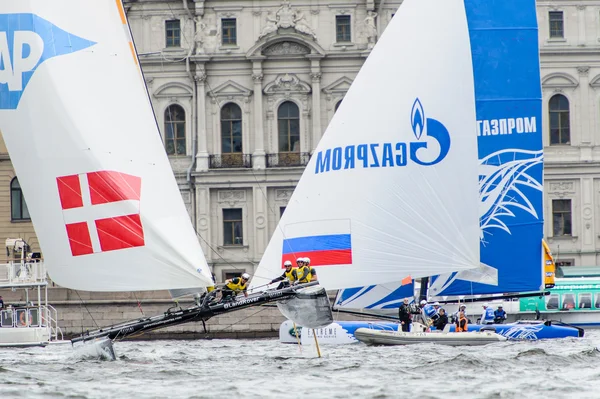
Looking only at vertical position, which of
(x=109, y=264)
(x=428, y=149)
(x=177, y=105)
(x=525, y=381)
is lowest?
(x=525, y=381)

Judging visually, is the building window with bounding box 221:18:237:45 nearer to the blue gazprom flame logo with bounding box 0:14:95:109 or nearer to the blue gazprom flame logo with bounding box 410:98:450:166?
the blue gazprom flame logo with bounding box 410:98:450:166

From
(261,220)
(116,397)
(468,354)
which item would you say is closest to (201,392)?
(116,397)

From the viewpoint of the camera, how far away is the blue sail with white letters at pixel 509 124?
103 ft

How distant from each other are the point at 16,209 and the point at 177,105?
7.53m

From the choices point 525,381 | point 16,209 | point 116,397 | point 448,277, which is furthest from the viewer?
point 16,209

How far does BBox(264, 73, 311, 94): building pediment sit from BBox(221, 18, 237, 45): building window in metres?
2.22

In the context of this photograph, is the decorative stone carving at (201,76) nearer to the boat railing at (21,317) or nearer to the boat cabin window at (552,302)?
the boat cabin window at (552,302)

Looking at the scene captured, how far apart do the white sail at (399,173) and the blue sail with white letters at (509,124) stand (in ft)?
5.21

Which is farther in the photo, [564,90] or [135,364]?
[564,90]

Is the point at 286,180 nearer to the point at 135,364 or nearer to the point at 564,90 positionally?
the point at 564,90

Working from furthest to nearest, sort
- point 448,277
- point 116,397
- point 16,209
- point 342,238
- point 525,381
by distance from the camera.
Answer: point 16,209
point 448,277
point 342,238
point 525,381
point 116,397

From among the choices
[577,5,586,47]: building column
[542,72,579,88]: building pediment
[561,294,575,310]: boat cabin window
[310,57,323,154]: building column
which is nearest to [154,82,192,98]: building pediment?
[310,57,323,154]: building column

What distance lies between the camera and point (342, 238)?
2809 cm

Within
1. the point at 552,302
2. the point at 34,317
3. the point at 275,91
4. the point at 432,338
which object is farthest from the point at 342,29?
the point at 432,338
